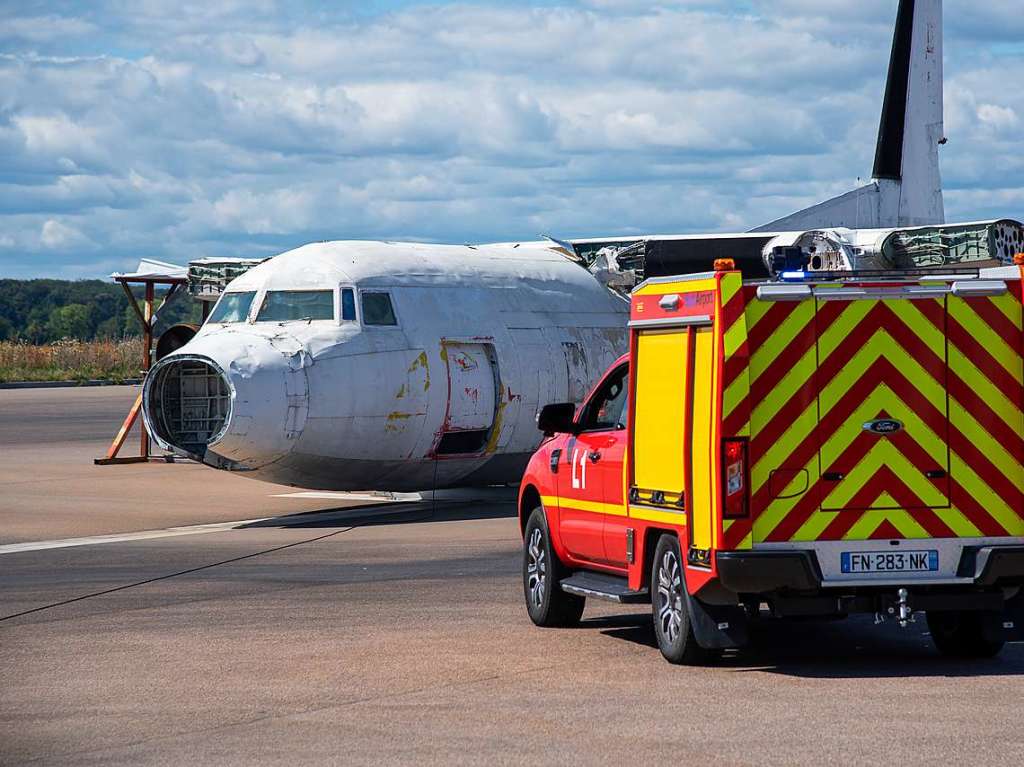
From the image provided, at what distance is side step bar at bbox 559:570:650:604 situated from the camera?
10.5 meters

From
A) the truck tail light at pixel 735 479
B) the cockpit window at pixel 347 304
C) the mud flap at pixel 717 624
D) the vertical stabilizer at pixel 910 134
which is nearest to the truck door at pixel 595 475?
the mud flap at pixel 717 624

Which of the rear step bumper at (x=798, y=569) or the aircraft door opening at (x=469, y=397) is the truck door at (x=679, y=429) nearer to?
the rear step bumper at (x=798, y=569)

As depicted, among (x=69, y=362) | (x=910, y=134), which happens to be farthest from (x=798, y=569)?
(x=69, y=362)

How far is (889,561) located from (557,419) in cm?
303

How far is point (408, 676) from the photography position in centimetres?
970

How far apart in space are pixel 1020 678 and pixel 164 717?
4.88 meters

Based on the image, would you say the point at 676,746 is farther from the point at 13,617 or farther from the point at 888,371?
the point at 13,617

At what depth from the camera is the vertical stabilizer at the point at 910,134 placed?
2933cm

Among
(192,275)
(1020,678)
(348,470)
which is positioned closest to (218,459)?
(348,470)

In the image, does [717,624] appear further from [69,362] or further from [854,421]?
[69,362]

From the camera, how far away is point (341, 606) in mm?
12875

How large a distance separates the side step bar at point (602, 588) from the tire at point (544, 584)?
0.37 ft

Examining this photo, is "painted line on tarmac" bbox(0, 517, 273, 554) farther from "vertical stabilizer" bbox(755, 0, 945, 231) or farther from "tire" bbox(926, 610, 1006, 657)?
"vertical stabilizer" bbox(755, 0, 945, 231)

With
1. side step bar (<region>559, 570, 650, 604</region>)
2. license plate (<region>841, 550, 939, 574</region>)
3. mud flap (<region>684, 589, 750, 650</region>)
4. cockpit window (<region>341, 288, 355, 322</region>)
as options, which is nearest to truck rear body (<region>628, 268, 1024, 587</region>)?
license plate (<region>841, 550, 939, 574</region>)
